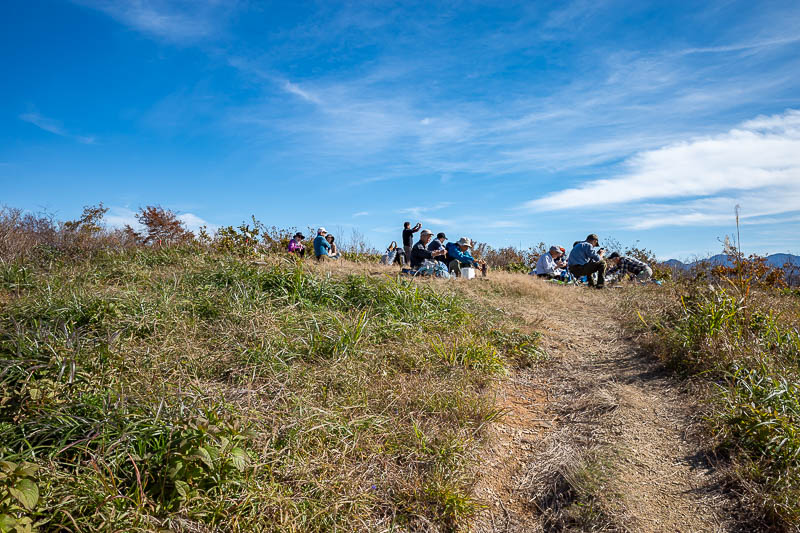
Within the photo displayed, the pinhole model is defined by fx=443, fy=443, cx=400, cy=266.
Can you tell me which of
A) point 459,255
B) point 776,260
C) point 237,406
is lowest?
point 237,406

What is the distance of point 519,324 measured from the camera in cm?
604

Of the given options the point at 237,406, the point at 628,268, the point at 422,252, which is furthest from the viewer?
the point at 628,268

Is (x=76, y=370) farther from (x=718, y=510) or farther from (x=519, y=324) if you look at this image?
(x=519, y=324)

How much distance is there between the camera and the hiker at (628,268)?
13.2 m

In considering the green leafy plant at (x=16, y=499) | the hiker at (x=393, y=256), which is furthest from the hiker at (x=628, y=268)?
the green leafy plant at (x=16, y=499)

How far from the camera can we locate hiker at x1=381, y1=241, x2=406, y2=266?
1434 cm

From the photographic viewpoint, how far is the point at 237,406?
2.85 meters

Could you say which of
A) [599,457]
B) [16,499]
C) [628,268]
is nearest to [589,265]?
[628,268]

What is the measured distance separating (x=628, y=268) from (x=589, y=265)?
3222 mm

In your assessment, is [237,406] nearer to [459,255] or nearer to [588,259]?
[459,255]

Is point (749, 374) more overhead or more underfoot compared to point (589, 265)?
more underfoot

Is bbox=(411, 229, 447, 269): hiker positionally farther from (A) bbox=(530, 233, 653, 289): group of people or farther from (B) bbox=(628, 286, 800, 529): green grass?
(B) bbox=(628, 286, 800, 529): green grass

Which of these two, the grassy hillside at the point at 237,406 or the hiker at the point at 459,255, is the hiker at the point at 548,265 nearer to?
the hiker at the point at 459,255

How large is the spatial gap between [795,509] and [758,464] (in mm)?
407
